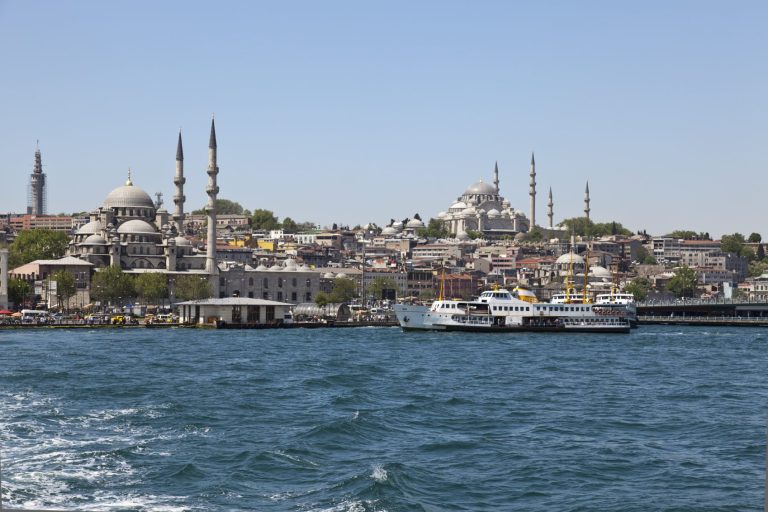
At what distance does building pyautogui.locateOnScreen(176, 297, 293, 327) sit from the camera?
5094cm

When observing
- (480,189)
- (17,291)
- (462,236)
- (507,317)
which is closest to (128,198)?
(17,291)

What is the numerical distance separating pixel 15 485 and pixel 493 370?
16.4 m

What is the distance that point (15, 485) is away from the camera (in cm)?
1309

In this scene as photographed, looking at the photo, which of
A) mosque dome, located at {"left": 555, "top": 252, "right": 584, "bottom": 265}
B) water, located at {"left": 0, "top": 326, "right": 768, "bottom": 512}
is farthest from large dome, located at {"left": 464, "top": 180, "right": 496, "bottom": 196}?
water, located at {"left": 0, "top": 326, "right": 768, "bottom": 512}

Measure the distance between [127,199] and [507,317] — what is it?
102 feet

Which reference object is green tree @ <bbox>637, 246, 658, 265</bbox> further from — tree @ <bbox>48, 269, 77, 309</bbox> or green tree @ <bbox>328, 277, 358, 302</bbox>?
tree @ <bbox>48, 269, 77, 309</bbox>

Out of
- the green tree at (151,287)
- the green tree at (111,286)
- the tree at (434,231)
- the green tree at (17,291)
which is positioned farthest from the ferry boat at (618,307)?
the tree at (434,231)

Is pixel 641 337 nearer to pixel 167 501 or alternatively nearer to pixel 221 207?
pixel 167 501

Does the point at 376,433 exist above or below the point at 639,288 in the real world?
below

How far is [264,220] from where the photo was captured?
123 meters

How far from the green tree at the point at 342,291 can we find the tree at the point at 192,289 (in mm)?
9342

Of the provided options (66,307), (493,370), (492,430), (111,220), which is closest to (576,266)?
(111,220)

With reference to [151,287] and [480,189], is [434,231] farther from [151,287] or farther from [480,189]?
[151,287]

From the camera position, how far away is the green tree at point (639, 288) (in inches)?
3280
